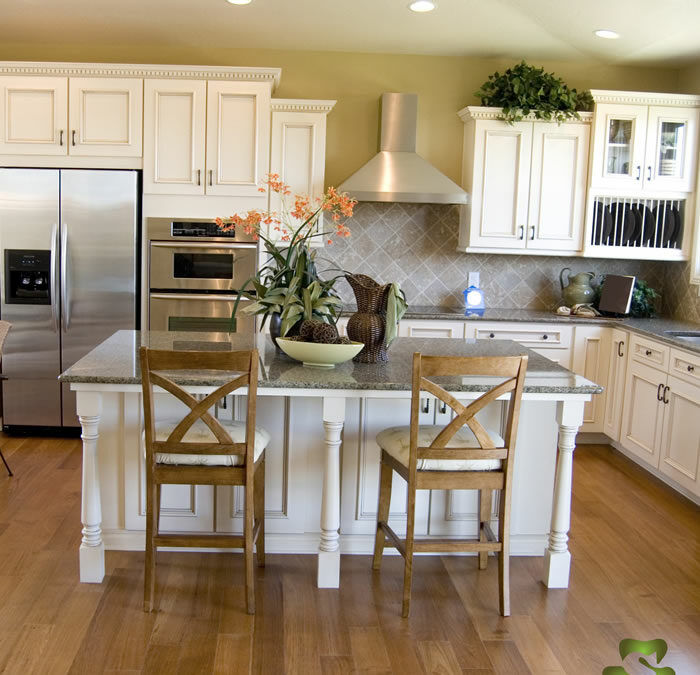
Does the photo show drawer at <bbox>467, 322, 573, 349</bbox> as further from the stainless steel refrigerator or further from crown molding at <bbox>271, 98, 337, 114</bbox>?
the stainless steel refrigerator

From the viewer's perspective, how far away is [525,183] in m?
5.43

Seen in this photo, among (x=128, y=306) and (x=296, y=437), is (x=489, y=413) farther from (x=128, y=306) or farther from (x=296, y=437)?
(x=128, y=306)

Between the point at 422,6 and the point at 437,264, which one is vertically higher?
the point at 422,6

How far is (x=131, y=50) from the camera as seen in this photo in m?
5.46

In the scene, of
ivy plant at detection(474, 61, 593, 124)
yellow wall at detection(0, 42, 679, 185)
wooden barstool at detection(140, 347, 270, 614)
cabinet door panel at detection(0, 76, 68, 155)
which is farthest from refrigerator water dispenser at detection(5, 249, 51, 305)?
ivy plant at detection(474, 61, 593, 124)

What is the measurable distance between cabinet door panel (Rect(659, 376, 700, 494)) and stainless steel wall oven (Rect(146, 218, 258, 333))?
2.54 m

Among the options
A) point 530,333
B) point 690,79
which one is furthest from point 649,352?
point 690,79

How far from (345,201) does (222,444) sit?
111 centimetres

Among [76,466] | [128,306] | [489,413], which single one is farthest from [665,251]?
[76,466]

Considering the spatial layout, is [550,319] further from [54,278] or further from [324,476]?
[54,278]

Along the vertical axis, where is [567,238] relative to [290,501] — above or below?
above

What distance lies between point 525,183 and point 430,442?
9.69ft

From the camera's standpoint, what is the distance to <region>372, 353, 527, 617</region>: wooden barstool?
2760 mm

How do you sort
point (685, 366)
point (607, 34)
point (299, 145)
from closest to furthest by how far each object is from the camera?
point (685, 366) → point (607, 34) → point (299, 145)
